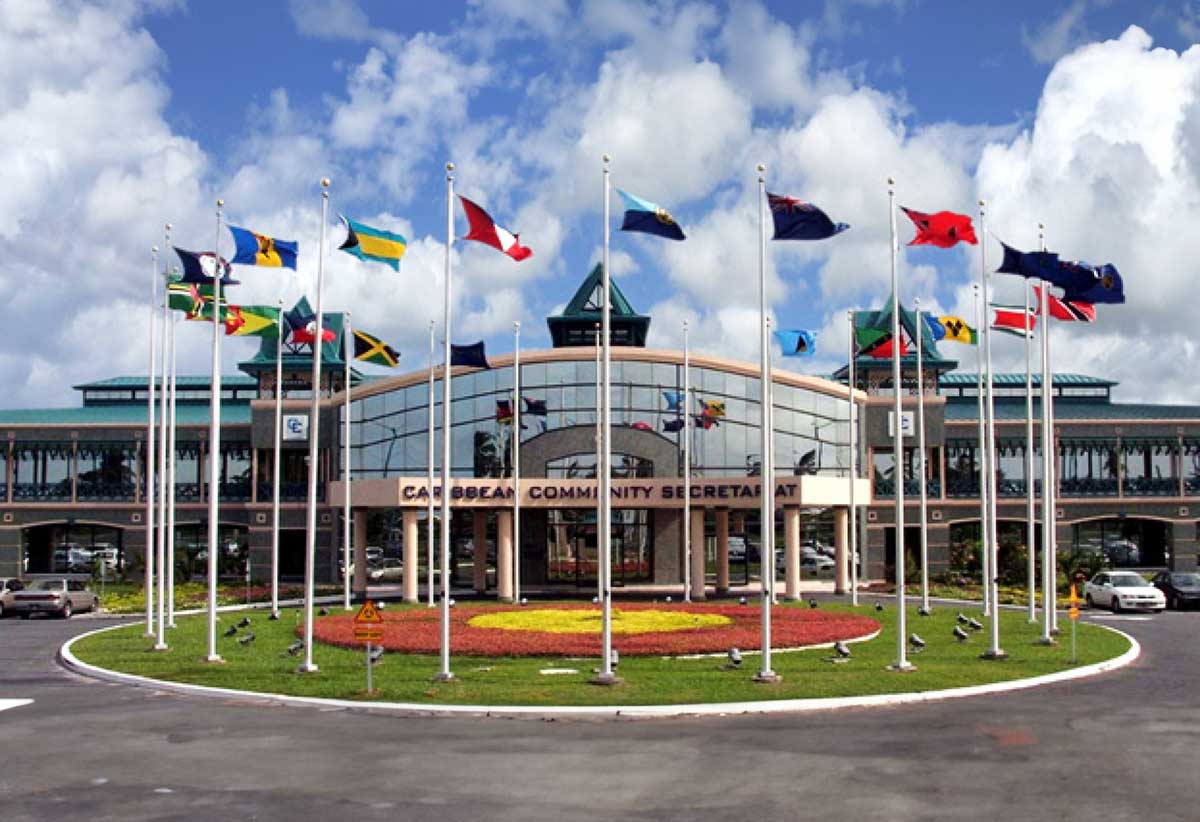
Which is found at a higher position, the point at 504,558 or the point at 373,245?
the point at 373,245

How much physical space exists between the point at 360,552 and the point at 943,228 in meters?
31.8

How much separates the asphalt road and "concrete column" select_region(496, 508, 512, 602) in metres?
26.9

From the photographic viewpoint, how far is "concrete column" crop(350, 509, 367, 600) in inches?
2052

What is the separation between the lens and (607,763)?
16344 mm

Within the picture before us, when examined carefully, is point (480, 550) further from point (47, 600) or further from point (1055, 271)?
point (1055, 271)

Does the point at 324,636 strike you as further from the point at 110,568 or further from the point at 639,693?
the point at 110,568

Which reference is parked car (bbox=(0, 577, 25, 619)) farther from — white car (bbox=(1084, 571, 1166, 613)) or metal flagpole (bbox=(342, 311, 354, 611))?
white car (bbox=(1084, 571, 1166, 613))

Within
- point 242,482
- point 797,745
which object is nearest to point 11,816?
point 797,745

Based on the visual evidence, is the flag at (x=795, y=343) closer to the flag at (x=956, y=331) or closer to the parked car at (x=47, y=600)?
the flag at (x=956, y=331)

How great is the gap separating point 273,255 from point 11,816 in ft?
54.0

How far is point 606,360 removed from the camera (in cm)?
2436

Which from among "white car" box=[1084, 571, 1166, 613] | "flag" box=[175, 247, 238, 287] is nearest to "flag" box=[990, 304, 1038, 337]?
"white car" box=[1084, 571, 1166, 613]

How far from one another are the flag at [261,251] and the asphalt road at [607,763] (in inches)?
393

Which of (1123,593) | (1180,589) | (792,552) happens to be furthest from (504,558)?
(1180,589)
